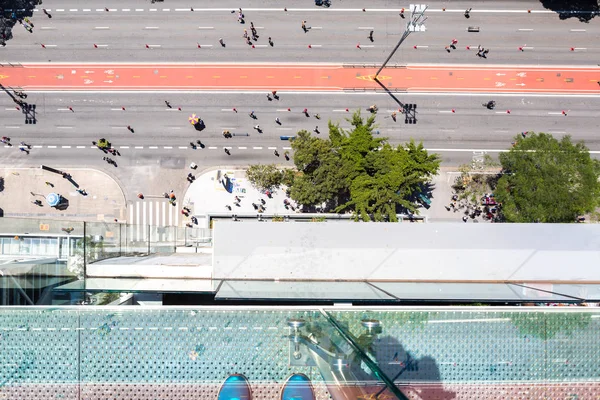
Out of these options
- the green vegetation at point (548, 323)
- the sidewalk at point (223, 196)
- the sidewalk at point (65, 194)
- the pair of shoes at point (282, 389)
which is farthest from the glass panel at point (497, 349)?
the sidewalk at point (65, 194)

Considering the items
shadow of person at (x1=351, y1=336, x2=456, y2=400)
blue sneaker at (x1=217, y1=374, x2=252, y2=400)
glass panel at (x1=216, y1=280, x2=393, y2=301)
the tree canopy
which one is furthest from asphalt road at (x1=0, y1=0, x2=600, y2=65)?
blue sneaker at (x1=217, y1=374, x2=252, y2=400)

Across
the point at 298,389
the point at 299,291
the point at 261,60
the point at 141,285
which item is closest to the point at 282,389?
the point at 298,389

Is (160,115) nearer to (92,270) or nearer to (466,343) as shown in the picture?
(92,270)

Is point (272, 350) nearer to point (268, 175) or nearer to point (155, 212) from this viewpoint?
point (268, 175)

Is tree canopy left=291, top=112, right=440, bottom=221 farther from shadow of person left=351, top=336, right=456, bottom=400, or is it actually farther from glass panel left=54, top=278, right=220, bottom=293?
shadow of person left=351, top=336, right=456, bottom=400

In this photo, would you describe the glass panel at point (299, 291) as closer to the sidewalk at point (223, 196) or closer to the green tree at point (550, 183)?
the sidewalk at point (223, 196)
